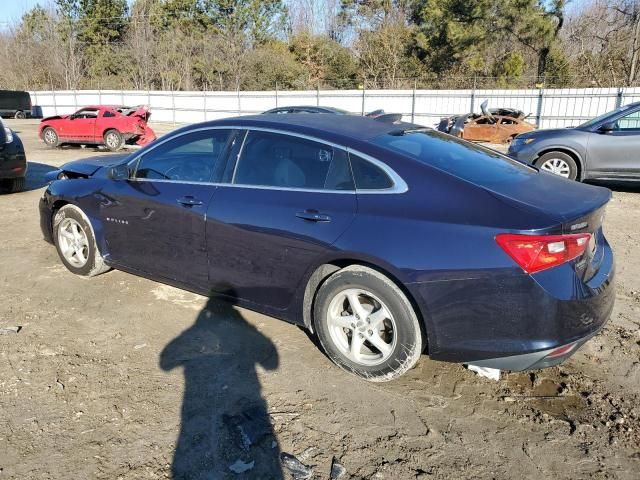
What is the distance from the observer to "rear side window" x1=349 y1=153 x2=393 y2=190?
10.0 ft

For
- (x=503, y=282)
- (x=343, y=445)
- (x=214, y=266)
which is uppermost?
(x=503, y=282)

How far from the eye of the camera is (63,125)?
57.9 ft

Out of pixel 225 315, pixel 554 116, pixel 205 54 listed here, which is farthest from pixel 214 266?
pixel 205 54

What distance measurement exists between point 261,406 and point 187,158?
205 centimetres

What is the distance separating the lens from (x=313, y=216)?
3166 millimetres

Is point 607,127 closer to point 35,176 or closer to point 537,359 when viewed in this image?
point 537,359

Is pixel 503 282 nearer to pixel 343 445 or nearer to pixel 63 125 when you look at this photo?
pixel 343 445

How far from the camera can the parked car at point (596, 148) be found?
8.27m

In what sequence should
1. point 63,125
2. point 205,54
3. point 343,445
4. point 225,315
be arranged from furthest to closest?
point 205,54 → point 63,125 → point 225,315 → point 343,445

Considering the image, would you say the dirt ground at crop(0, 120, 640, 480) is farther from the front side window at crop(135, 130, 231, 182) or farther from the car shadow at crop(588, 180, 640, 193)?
the car shadow at crop(588, 180, 640, 193)

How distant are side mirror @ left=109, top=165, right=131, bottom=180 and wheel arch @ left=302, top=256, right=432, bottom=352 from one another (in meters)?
1.97

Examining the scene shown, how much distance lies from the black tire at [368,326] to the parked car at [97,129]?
1601 cm

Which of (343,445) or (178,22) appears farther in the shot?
(178,22)

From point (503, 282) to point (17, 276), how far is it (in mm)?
4487
